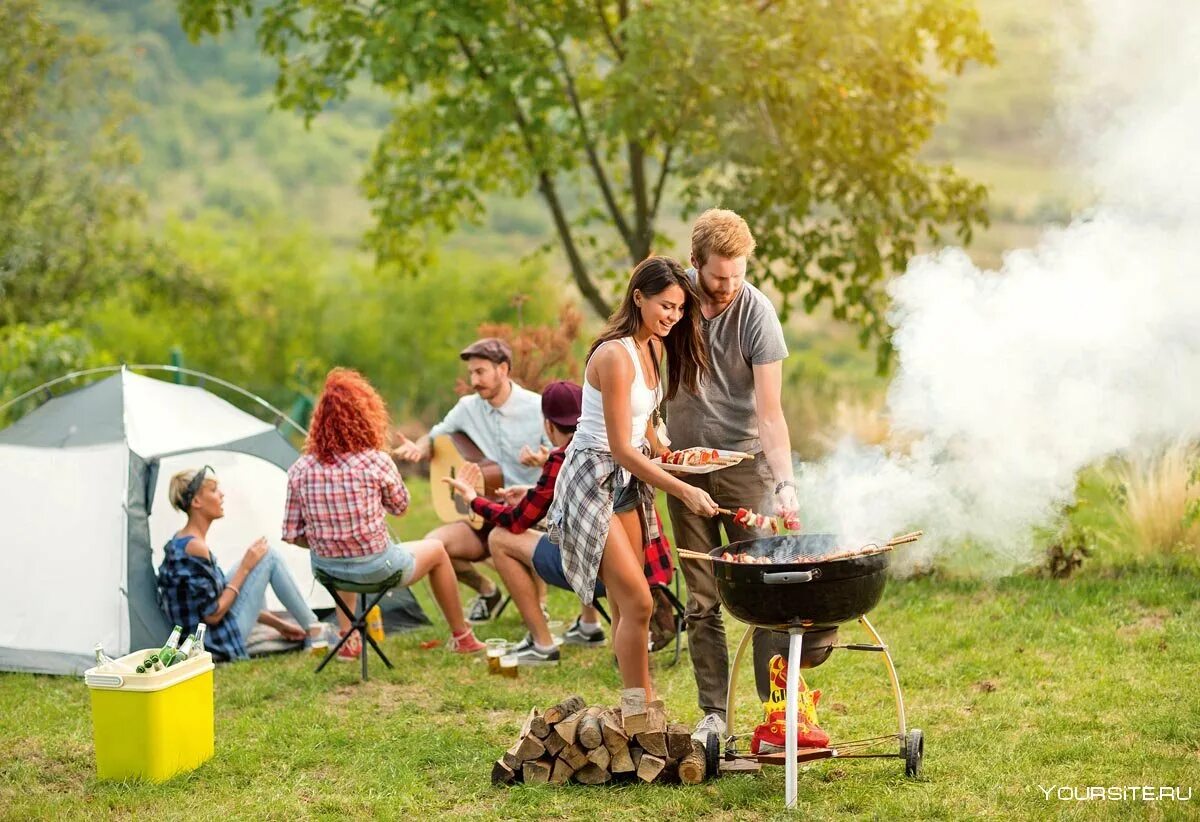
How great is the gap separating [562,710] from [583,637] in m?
1.62

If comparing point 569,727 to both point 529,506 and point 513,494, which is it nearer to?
point 529,506

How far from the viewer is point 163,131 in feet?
121

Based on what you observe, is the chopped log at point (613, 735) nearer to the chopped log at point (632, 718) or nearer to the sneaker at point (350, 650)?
the chopped log at point (632, 718)

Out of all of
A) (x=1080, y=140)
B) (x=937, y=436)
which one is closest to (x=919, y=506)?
(x=937, y=436)

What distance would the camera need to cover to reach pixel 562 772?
3.81 meters

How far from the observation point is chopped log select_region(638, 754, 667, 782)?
3729 mm

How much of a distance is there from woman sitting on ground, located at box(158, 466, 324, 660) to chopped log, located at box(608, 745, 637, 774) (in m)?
2.36

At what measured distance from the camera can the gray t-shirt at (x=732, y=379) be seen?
3.84 meters

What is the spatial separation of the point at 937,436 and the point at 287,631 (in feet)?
10.1

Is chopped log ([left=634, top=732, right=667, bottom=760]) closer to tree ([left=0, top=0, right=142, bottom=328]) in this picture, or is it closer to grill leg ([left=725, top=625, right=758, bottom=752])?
grill leg ([left=725, top=625, right=758, bottom=752])

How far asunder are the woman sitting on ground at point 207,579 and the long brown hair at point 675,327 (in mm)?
2309

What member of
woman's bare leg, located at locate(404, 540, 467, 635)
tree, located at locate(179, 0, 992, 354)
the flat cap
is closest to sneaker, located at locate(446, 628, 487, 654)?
woman's bare leg, located at locate(404, 540, 467, 635)

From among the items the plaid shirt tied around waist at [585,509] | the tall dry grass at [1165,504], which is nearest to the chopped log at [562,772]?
the plaid shirt tied around waist at [585,509]

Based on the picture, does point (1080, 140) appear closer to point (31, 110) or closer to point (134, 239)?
point (31, 110)
